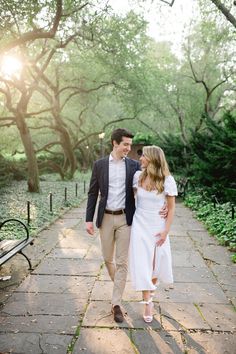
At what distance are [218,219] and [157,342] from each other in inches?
273

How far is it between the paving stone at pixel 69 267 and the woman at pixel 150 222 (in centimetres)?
201

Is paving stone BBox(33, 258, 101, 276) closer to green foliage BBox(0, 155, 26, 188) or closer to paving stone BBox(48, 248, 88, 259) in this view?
paving stone BBox(48, 248, 88, 259)

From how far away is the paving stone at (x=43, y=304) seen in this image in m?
4.66

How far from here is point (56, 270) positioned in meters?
6.41

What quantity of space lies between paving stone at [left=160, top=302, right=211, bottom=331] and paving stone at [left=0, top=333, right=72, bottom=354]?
3.82ft

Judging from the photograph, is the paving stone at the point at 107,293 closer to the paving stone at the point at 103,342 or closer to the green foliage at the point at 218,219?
the paving stone at the point at 103,342

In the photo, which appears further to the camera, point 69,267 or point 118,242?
point 69,267

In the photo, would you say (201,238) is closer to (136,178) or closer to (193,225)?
(193,225)

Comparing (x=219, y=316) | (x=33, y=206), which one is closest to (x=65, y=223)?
(x=33, y=206)

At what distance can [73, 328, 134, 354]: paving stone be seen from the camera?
372cm

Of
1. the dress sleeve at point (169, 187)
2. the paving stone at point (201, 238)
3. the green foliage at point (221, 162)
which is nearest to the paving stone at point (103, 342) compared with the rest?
the dress sleeve at point (169, 187)

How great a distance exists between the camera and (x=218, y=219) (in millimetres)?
10414

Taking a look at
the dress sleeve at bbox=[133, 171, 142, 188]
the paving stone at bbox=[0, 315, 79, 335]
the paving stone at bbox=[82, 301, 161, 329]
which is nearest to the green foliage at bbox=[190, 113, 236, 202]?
the dress sleeve at bbox=[133, 171, 142, 188]

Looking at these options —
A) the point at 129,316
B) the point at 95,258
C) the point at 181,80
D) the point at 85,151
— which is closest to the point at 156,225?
the point at 129,316
